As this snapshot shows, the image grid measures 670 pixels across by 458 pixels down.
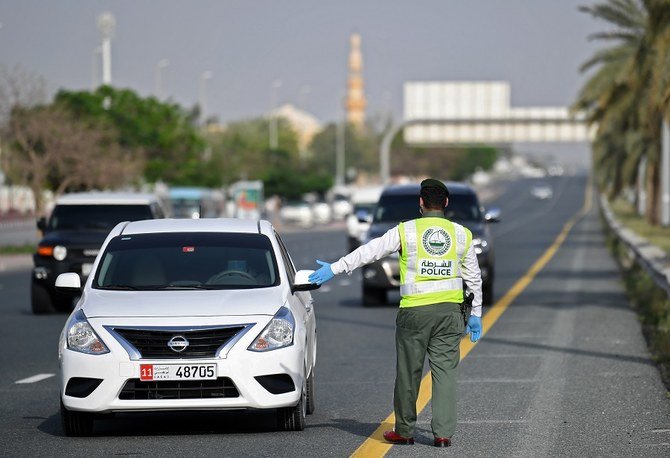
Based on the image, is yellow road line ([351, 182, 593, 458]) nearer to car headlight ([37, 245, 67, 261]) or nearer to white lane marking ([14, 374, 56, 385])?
white lane marking ([14, 374, 56, 385])

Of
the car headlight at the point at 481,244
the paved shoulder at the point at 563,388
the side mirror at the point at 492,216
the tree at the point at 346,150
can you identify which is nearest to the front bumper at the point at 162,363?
the paved shoulder at the point at 563,388

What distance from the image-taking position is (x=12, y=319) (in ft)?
74.7

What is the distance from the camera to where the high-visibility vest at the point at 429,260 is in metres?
9.75

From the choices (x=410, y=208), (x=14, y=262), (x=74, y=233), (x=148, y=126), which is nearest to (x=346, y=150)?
(x=148, y=126)

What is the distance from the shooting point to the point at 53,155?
54938 millimetres

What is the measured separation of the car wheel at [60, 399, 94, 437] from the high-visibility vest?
2.35m

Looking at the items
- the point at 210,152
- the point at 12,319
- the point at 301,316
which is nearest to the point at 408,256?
the point at 301,316

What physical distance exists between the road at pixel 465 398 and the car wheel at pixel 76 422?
8 cm

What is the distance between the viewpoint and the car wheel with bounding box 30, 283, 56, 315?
2316cm

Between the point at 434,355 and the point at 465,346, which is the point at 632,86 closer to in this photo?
the point at 465,346

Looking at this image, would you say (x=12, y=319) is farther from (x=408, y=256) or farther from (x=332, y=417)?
(x=408, y=256)

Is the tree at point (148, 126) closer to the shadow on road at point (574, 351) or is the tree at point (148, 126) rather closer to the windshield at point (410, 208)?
the windshield at point (410, 208)

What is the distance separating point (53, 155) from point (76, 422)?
4525 cm

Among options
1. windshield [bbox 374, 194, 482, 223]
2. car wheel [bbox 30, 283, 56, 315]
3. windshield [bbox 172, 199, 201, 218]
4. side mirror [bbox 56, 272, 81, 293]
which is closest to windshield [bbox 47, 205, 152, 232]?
car wheel [bbox 30, 283, 56, 315]
